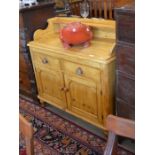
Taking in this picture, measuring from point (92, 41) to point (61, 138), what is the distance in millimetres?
865

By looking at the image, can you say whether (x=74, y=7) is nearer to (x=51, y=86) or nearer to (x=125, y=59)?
(x=51, y=86)

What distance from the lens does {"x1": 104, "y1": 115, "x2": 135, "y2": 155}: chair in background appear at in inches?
31.9

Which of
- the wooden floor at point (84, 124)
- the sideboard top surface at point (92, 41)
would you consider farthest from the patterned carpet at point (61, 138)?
the sideboard top surface at point (92, 41)

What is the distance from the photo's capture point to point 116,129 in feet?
2.74

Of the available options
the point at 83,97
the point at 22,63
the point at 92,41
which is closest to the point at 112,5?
the point at 92,41

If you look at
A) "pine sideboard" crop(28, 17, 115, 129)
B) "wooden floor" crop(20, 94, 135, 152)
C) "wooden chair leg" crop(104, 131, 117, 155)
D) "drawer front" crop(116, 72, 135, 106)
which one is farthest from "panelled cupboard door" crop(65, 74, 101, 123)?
"wooden chair leg" crop(104, 131, 117, 155)

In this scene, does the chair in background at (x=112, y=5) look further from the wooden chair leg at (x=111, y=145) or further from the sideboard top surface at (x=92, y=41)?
the wooden chair leg at (x=111, y=145)

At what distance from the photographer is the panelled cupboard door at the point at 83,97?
5.98ft

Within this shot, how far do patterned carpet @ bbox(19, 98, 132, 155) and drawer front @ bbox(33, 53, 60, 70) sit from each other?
0.51 meters

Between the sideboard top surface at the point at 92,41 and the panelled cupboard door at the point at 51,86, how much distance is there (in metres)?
0.23

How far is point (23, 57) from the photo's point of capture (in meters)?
2.35

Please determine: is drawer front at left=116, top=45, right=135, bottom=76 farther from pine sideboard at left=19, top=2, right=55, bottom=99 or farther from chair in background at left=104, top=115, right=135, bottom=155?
pine sideboard at left=19, top=2, right=55, bottom=99
